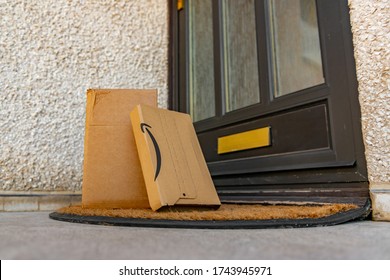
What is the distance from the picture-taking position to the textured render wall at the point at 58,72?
1.45 meters

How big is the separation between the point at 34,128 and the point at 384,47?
1.38m

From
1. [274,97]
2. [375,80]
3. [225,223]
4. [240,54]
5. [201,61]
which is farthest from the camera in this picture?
[201,61]

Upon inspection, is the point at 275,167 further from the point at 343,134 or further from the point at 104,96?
the point at 104,96

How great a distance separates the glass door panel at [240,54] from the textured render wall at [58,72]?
43cm

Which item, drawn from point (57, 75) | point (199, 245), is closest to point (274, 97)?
point (199, 245)

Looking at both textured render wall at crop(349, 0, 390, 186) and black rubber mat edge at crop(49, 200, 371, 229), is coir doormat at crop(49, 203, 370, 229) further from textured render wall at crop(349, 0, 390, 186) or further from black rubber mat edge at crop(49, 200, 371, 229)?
textured render wall at crop(349, 0, 390, 186)

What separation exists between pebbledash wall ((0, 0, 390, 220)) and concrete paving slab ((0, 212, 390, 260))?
92 cm

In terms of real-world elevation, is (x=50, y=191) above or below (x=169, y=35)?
below

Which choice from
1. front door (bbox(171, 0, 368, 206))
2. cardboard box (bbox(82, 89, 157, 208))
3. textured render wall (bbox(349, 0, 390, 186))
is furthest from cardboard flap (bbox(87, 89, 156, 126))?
textured render wall (bbox(349, 0, 390, 186))

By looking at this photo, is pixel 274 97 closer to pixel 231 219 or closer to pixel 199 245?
pixel 231 219

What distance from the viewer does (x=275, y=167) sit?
1.20 meters

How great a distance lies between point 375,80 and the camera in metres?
0.96

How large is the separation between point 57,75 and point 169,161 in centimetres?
90
